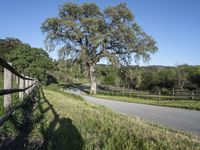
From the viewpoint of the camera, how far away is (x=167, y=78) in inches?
3469

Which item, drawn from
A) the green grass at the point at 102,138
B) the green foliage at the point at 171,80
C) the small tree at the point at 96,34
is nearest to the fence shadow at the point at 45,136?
the green grass at the point at 102,138

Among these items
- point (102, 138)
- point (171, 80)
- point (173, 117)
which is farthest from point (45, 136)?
point (171, 80)

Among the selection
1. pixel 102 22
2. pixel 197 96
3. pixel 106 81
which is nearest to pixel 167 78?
pixel 106 81

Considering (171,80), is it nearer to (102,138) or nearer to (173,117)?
(173,117)

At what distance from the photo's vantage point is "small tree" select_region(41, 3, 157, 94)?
152ft

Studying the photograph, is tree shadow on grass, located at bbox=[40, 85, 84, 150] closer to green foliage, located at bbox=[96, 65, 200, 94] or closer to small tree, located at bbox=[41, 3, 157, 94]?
small tree, located at bbox=[41, 3, 157, 94]

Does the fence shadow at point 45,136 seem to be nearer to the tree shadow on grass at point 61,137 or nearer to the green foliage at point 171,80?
the tree shadow on grass at point 61,137

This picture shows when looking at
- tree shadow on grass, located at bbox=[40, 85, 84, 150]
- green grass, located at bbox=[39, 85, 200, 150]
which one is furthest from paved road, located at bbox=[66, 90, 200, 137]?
tree shadow on grass, located at bbox=[40, 85, 84, 150]

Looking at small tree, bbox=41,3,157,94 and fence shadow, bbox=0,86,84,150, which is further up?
small tree, bbox=41,3,157,94

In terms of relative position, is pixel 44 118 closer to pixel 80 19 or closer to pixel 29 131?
pixel 29 131

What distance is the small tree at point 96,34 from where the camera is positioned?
46469mm

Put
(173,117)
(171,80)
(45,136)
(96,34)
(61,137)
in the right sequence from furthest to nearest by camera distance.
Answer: (171,80)
(96,34)
(173,117)
(45,136)
(61,137)

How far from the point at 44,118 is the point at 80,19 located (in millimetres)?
41748

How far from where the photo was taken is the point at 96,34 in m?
46.4
